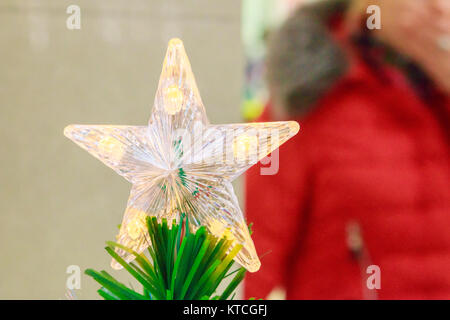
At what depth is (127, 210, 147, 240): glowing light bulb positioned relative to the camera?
0.35 meters

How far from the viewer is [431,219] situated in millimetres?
753

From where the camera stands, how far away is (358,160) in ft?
2.51

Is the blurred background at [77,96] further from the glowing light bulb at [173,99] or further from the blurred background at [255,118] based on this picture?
the glowing light bulb at [173,99]

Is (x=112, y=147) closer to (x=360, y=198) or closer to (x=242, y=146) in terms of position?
(x=242, y=146)

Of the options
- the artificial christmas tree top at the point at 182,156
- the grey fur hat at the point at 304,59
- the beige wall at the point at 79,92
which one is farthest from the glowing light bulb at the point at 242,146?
the grey fur hat at the point at 304,59

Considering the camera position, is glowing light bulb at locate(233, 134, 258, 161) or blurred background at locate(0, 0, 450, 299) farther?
blurred background at locate(0, 0, 450, 299)

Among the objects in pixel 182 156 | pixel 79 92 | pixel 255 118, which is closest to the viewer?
pixel 182 156

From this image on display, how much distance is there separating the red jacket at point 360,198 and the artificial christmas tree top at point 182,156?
1.41ft

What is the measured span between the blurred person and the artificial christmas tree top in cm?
42

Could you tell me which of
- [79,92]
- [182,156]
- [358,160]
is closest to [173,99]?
[182,156]

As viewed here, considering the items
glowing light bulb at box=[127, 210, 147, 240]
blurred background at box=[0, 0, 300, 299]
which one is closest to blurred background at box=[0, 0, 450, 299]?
blurred background at box=[0, 0, 300, 299]

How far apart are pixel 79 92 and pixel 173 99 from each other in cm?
40

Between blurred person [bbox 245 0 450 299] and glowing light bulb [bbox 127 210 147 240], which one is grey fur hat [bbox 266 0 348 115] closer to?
blurred person [bbox 245 0 450 299]
